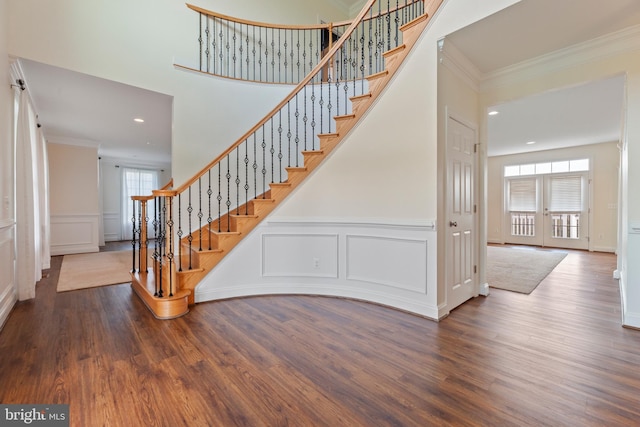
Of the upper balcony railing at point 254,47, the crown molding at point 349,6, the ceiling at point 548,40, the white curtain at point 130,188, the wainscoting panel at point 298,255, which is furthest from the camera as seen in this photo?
the white curtain at point 130,188

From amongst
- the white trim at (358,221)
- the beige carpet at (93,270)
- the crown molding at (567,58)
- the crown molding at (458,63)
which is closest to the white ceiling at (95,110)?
the white trim at (358,221)

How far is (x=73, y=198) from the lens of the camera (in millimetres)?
6379

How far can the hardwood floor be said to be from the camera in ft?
4.83

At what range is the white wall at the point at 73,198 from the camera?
615 cm

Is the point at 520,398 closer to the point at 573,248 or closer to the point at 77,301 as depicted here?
the point at 77,301

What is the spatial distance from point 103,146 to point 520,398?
28.5ft

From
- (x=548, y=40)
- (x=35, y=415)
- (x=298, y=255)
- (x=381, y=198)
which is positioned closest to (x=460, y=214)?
(x=381, y=198)

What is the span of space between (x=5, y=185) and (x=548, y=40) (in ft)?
17.9

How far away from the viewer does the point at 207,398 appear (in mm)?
1575

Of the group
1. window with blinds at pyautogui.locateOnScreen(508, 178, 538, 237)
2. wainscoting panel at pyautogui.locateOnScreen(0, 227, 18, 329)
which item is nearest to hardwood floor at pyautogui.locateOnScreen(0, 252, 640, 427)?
wainscoting panel at pyautogui.locateOnScreen(0, 227, 18, 329)

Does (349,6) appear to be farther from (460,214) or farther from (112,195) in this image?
(112,195)

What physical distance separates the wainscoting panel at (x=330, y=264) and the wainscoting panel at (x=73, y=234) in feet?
17.6

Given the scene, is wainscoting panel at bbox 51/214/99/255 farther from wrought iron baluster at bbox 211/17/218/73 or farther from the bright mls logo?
the bright mls logo

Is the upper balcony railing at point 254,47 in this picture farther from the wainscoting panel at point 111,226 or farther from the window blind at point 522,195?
the wainscoting panel at point 111,226
